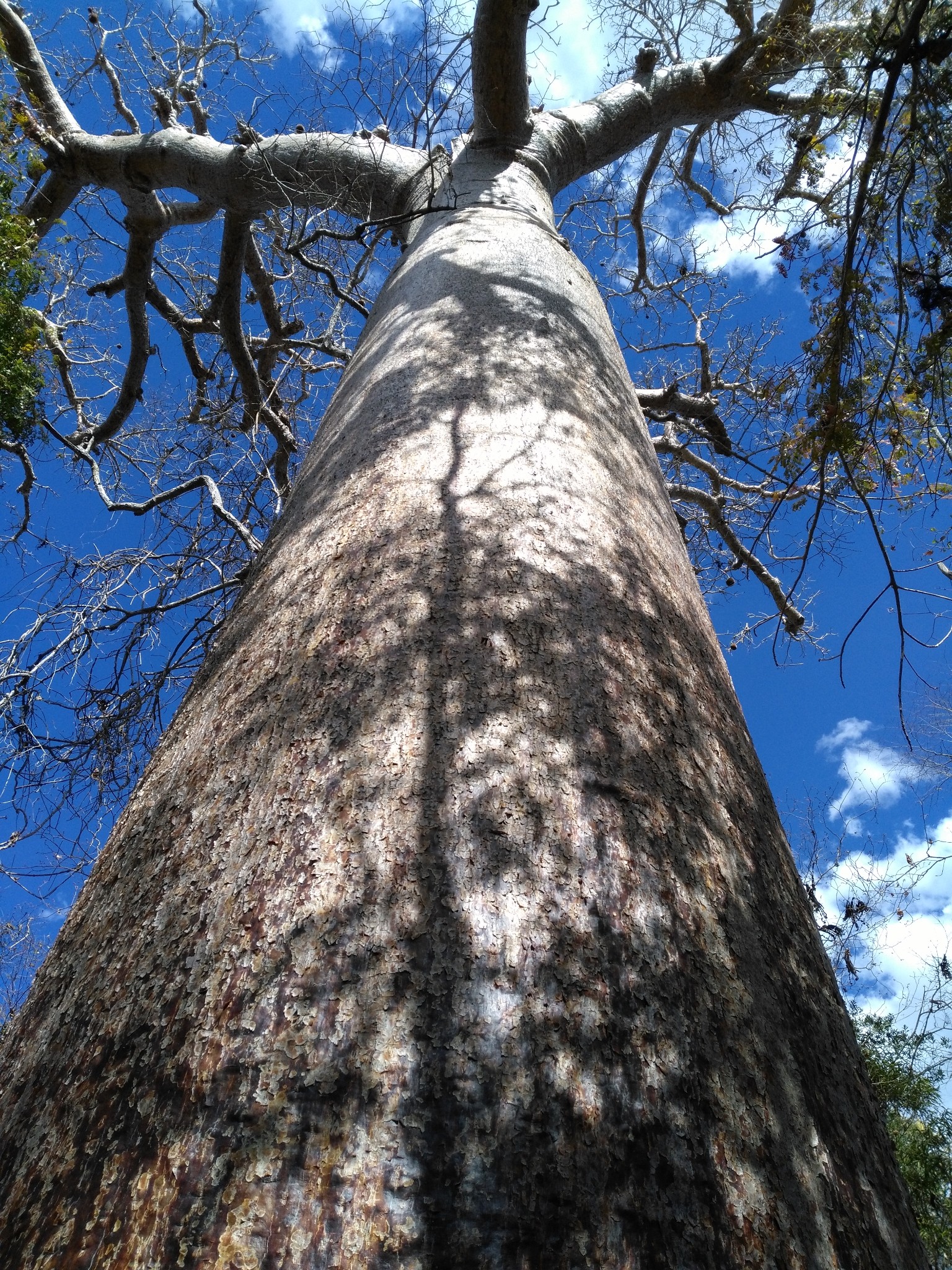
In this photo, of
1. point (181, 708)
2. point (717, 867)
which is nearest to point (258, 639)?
point (181, 708)

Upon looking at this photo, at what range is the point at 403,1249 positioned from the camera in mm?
504

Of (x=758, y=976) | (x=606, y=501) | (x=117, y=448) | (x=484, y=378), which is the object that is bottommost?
(x=758, y=976)

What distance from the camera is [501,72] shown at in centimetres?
324

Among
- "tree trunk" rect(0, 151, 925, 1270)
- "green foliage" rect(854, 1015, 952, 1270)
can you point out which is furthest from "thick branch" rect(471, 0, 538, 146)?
"green foliage" rect(854, 1015, 952, 1270)

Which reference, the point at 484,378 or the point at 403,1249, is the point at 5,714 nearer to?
the point at 484,378

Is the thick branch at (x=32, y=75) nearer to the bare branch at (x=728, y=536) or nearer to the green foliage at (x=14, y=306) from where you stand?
the green foliage at (x=14, y=306)

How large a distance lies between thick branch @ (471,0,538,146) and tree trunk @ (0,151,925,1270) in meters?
2.85

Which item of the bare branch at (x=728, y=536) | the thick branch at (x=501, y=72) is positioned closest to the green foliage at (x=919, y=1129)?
the bare branch at (x=728, y=536)

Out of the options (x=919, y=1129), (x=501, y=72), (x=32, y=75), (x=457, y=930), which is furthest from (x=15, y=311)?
(x=919, y=1129)

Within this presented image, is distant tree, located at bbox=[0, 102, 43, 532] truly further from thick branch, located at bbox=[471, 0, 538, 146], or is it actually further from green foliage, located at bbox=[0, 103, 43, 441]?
thick branch, located at bbox=[471, 0, 538, 146]

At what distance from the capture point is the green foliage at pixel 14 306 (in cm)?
364

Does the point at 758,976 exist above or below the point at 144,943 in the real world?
above

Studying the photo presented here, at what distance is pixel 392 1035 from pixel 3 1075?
0.44m

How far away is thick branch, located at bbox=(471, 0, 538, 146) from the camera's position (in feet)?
10.4
